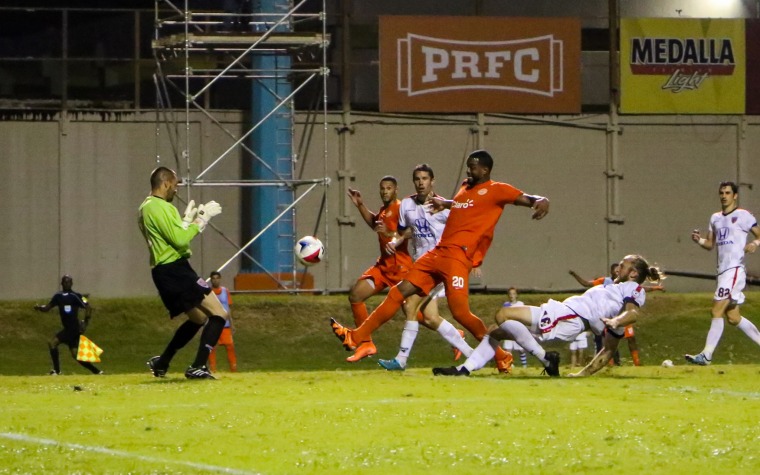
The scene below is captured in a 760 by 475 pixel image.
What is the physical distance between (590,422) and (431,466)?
2109 mm

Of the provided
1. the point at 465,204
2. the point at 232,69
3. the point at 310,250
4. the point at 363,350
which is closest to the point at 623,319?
the point at 465,204

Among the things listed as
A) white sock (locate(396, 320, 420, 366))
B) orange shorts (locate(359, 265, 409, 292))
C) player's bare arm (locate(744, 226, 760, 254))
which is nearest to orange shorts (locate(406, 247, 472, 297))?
white sock (locate(396, 320, 420, 366))

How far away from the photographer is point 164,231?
44.6 ft

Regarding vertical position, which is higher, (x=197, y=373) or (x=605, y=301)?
(x=605, y=301)

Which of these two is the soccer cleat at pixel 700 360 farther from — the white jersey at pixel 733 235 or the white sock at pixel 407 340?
the white sock at pixel 407 340

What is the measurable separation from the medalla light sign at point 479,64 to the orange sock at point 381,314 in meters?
18.2

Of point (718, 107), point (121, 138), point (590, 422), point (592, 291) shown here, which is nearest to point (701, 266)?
point (718, 107)

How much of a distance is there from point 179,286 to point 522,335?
315 centimetres

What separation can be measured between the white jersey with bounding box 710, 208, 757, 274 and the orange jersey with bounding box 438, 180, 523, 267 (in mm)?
5096

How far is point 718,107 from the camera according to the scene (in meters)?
33.5

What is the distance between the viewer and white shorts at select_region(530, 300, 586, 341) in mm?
14156

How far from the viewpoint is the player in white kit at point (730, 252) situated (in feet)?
59.3

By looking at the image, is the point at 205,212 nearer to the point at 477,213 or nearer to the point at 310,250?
the point at 477,213

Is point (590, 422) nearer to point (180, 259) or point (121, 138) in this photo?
point (180, 259)
